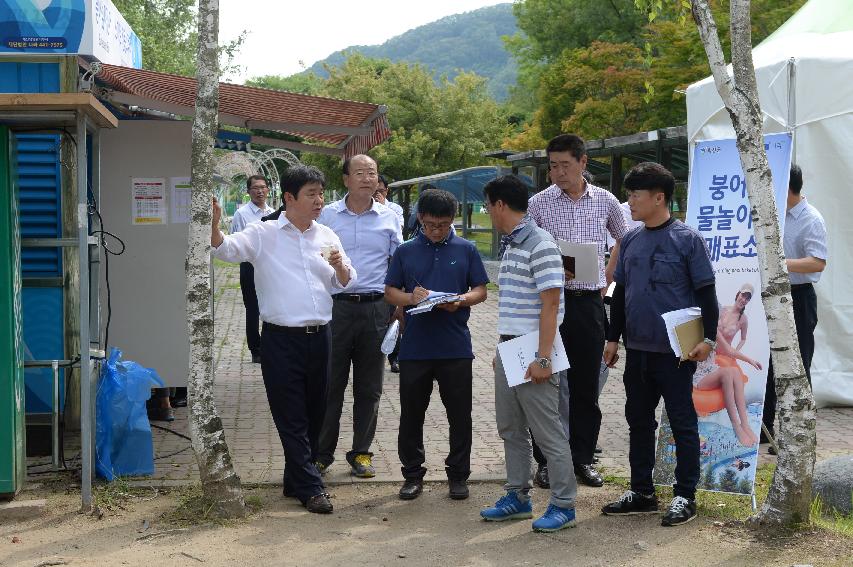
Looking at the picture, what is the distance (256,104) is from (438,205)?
8.62 ft

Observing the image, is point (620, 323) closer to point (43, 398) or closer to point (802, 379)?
point (802, 379)

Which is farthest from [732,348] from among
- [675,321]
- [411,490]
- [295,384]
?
[295,384]

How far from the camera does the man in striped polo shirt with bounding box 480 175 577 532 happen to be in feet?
18.3

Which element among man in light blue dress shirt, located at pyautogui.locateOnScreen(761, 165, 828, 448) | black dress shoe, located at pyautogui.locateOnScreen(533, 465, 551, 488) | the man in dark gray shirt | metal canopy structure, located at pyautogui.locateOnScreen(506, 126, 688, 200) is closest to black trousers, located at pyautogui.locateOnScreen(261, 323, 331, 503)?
black dress shoe, located at pyautogui.locateOnScreen(533, 465, 551, 488)

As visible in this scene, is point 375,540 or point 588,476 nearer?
point 375,540

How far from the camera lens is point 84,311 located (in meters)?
5.73

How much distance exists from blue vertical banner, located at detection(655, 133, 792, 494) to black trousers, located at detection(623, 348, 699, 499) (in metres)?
0.31

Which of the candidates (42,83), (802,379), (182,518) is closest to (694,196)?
(802,379)

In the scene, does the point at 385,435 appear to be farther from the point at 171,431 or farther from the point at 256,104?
the point at 256,104

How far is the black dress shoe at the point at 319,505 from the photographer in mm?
6023

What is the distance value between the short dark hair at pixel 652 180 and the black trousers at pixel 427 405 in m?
1.45

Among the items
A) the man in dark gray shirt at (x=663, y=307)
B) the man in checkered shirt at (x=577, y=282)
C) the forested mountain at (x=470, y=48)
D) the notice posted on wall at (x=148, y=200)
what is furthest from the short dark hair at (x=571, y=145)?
the forested mountain at (x=470, y=48)

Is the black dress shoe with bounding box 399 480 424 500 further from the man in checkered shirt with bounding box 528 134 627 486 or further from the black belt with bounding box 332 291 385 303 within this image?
the black belt with bounding box 332 291 385 303

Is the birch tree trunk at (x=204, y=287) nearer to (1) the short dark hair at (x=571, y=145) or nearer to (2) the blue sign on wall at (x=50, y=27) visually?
(1) the short dark hair at (x=571, y=145)
